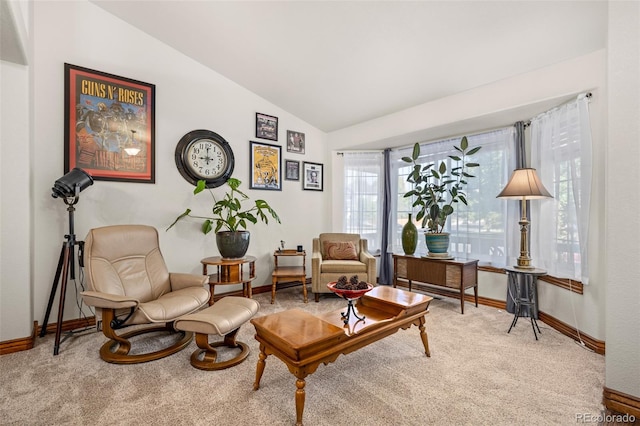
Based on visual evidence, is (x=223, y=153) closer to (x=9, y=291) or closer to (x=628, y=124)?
(x=9, y=291)

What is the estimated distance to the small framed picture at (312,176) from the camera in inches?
Answer: 190

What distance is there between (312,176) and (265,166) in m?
0.91

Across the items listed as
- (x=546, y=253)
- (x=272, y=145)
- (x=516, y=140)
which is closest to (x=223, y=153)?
(x=272, y=145)

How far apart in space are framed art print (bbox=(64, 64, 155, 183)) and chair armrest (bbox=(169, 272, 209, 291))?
Answer: 1.26 metres

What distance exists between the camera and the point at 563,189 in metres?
→ 2.88

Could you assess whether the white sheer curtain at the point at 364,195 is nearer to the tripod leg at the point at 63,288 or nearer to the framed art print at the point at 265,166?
the framed art print at the point at 265,166

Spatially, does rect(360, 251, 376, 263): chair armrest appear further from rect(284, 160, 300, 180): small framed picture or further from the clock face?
the clock face

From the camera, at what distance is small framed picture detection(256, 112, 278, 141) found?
4270 mm

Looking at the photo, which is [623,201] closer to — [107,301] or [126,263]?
[107,301]

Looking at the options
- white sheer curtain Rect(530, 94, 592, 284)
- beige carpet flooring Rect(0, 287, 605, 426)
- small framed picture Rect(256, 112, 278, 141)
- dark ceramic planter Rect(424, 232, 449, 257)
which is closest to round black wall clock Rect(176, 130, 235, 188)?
small framed picture Rect(256, 112, 278, 141)

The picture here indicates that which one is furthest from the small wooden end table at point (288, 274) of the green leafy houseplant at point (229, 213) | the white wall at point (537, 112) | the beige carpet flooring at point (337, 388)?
the white wall at point (537, 112)

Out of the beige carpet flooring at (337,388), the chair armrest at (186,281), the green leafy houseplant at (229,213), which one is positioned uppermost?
the green leafy houseplant at (229,213)

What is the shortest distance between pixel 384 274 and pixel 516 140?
8.64ft

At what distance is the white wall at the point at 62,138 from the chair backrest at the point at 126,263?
55cm
